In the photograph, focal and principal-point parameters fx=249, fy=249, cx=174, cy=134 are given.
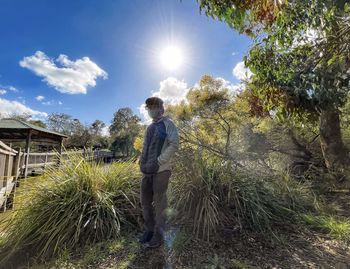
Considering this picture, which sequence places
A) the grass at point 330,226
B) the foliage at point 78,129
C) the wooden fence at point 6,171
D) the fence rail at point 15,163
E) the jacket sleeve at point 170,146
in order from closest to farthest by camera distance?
the jacket sleeve at point 170,146 < the grass at point 330,226 < the fence rail at point 15,163 < the wooden fence at point 6,171 < the foliage at point 78,129

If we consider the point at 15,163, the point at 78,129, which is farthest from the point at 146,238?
the point at 78,129

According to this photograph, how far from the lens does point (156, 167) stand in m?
2.57

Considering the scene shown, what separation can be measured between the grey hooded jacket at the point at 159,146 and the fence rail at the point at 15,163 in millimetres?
1688

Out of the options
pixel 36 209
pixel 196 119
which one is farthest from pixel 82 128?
pixel 36 209

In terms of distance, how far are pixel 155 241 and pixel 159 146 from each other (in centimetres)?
98

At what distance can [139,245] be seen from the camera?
265cm

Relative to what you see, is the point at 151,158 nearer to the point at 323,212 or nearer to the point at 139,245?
the point at 139,245

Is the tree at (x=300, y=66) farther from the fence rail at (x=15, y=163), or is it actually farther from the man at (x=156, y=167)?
the fence rail at (x=15, y=163)

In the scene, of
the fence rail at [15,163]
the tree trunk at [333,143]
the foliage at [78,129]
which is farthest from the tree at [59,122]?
the tree trunk at [333,143]

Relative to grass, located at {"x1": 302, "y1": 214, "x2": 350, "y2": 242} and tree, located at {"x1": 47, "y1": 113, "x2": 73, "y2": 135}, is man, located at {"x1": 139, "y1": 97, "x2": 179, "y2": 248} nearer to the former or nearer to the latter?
grass, located at {"x1": 302, "y1": 214, "x2": 350, "y2": 242}

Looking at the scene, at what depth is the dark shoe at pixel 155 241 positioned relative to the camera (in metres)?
2.55

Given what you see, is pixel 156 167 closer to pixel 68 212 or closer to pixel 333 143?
pixel 68 212

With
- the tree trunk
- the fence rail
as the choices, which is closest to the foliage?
the fence rail

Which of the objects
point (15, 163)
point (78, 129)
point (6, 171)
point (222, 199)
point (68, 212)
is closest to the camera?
point (68, 212)
